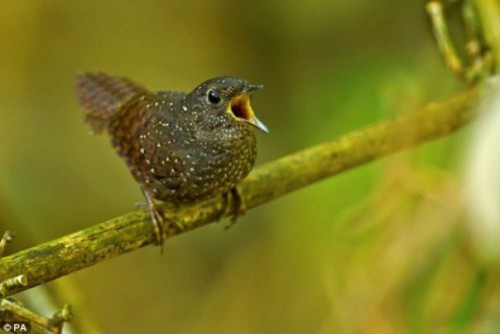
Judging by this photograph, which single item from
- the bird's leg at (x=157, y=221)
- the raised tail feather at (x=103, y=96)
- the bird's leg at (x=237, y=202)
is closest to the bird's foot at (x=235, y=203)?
the bird's leg at (x=237, y=202)

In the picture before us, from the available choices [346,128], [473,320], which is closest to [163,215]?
[473,320]

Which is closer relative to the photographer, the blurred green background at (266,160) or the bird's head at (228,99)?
the bird's head at (228,99)

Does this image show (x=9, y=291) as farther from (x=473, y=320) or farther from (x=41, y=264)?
(x=473, y=320)

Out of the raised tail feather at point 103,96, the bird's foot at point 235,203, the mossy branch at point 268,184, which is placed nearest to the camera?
the mossy branch at point 268,184

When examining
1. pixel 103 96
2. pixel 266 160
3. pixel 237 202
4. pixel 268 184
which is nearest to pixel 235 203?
pixel 237 202

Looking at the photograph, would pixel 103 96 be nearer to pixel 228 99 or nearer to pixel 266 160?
pixel 228 99

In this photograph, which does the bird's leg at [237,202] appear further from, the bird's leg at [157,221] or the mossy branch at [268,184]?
the bird's leg at [157,221]
